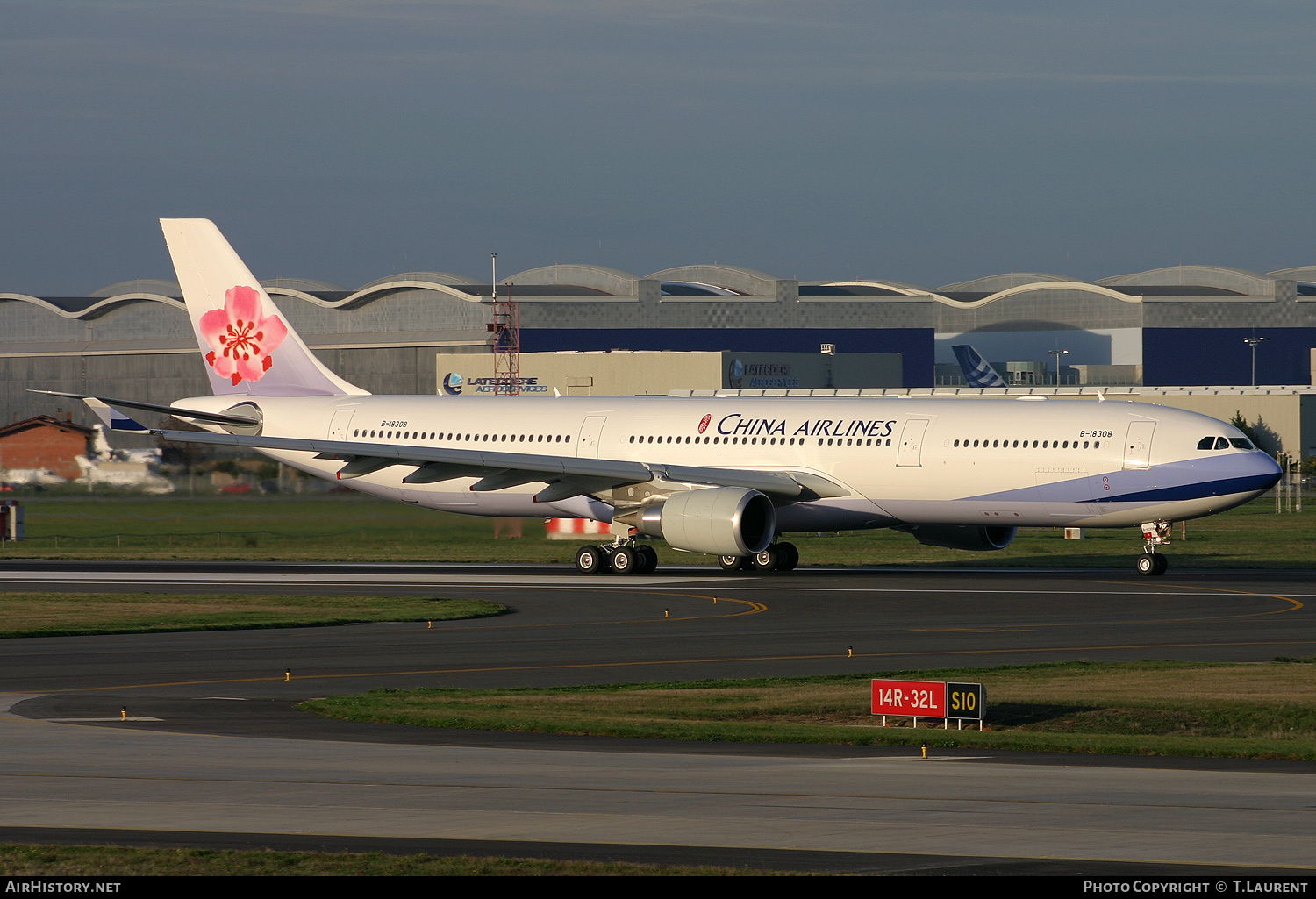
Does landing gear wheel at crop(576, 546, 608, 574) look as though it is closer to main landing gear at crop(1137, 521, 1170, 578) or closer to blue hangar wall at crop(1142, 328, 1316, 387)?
main landing gear at crop(1137, 521, 1170, 578)

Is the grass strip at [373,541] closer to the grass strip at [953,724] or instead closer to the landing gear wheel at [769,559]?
the landing gear wheel at [769,559]

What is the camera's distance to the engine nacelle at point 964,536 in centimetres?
4738

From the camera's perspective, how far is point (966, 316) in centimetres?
16688

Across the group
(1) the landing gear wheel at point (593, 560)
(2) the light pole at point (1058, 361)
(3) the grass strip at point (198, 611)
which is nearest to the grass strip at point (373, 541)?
(1) the landing gear wheel at point (593, 560)

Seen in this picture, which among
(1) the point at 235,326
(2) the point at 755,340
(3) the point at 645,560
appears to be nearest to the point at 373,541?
(1) the point at 235,326

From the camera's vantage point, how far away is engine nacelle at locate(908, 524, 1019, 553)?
47375 mm

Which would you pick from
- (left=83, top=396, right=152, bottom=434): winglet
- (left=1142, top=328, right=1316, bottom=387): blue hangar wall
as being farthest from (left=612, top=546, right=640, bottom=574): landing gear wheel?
(left=1142, top=328, right=1316, bottom=387): blue hangar wall

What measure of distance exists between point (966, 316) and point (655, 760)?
501 ft

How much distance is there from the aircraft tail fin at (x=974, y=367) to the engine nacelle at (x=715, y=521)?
102 m

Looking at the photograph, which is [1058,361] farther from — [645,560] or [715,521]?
[715,521]

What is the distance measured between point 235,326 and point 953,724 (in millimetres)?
38360

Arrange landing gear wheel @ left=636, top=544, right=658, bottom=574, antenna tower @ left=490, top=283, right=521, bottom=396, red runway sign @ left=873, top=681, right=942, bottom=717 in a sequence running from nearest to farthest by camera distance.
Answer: red runway sign @ left=873, top=681, right=942, bottom=717 < landing gear wheel @ left=636, top=544, right=658, bottom=574 < antenna tower @ left=490, top=283, right=521, bottom=396

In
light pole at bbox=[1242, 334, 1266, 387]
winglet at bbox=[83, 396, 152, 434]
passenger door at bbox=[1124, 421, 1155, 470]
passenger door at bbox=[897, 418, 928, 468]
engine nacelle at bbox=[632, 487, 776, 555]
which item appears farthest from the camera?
light pole at bbox=[1242, 334, 1266, 387]

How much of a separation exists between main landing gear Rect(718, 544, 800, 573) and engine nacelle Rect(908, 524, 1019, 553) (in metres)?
3.30
